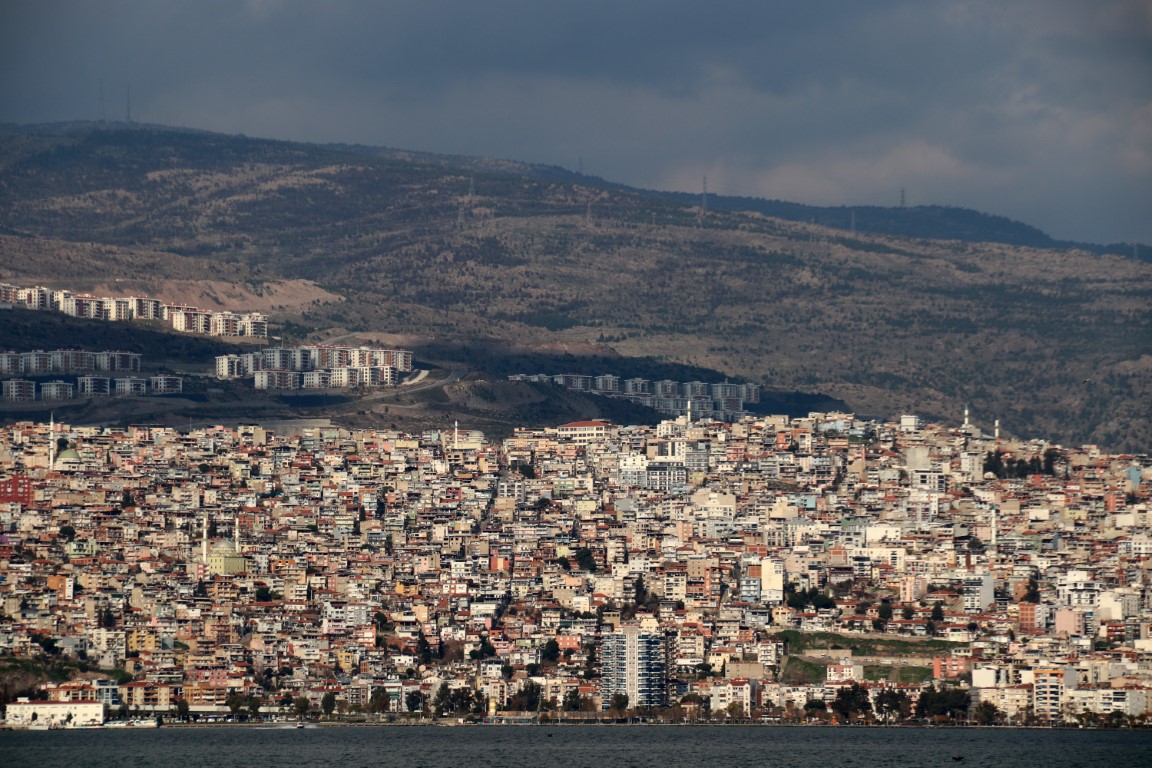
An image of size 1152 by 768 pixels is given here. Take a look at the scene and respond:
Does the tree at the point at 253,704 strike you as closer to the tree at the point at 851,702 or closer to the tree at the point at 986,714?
the tree at the point at 851,702

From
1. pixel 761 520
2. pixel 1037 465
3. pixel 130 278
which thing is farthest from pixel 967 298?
pixel 761 520

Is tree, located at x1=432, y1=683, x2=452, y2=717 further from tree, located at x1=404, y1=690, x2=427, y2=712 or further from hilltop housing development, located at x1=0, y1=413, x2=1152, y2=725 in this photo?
tree, located at x1=404, y1=690, x2=427, y2=712

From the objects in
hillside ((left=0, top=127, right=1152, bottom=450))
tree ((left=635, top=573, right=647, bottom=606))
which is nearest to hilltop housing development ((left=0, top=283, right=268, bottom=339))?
hillside ((left=0, top=127, right=1152, bottom=450))

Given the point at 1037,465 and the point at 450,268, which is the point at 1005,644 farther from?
the point at 450,268

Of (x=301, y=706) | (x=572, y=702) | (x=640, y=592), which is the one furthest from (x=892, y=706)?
(x=640, y=592)

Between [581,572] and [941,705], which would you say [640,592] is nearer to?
[581,572]

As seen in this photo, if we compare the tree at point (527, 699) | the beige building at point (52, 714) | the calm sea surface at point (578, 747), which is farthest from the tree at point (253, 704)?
the tree at point (527, 699)
